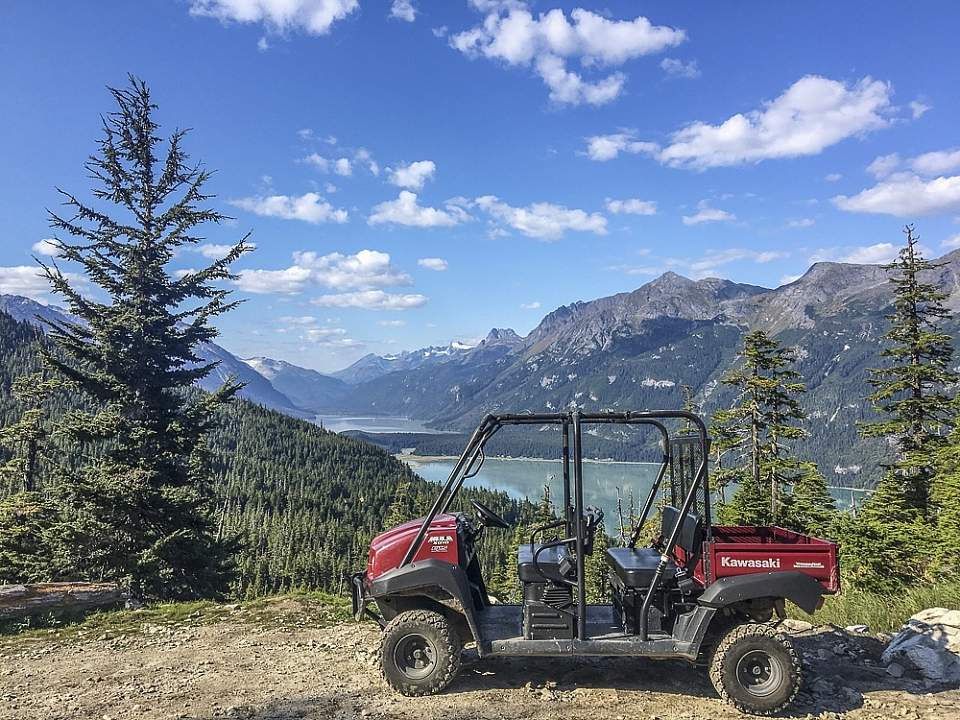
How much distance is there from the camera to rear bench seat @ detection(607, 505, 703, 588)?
20.7 feet

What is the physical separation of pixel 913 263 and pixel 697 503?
2082 centimetres

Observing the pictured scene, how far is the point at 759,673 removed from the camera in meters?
6.09

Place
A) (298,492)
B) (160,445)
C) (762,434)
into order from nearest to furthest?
(160,445)
(762,434)
(298,492)

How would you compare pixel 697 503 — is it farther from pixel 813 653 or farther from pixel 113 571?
pixel 113 571

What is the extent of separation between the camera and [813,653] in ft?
24.7

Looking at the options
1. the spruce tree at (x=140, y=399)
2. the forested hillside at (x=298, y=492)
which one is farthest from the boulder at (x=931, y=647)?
the forested hillside at (x=298, y=492)

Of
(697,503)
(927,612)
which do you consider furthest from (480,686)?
(927,612)

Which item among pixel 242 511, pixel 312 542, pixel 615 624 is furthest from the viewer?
pixel 242 511

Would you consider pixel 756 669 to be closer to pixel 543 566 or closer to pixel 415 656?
pixel 543 566

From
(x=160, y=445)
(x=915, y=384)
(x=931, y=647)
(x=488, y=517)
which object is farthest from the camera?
(x=915, y=384)

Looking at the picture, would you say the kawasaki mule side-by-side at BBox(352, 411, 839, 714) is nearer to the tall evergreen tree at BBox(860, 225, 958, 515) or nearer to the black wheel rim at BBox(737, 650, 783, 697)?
the black wheel rim at BBox(737, 650, 783, 697)

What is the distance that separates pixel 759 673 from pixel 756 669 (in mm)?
48

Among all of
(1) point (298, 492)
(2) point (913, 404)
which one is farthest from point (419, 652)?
(1) point (298, 492)

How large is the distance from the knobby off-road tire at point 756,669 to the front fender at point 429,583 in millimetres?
2513
